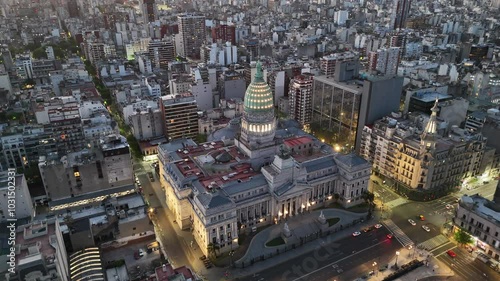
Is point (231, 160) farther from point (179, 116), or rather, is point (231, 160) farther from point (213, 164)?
point (179, 116)

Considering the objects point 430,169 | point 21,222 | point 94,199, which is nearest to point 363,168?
point 430,169

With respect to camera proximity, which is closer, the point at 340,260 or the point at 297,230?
the point at 340,260

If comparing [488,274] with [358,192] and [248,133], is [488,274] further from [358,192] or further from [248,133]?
[248,133]

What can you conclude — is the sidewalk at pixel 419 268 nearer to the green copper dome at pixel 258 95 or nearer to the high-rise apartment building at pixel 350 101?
the high-rise apartment building at pixel 350 101

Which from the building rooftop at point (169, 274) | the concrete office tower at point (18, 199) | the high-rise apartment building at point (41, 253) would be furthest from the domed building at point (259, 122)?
the concrete office tower at point (18, 199)

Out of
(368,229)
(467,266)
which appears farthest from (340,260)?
(467,266)

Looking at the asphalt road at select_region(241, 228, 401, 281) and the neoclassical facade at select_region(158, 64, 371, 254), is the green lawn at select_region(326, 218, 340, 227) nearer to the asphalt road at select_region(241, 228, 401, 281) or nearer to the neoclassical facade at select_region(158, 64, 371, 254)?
the asphalt road at select_region(241, 228, 401, 281)
